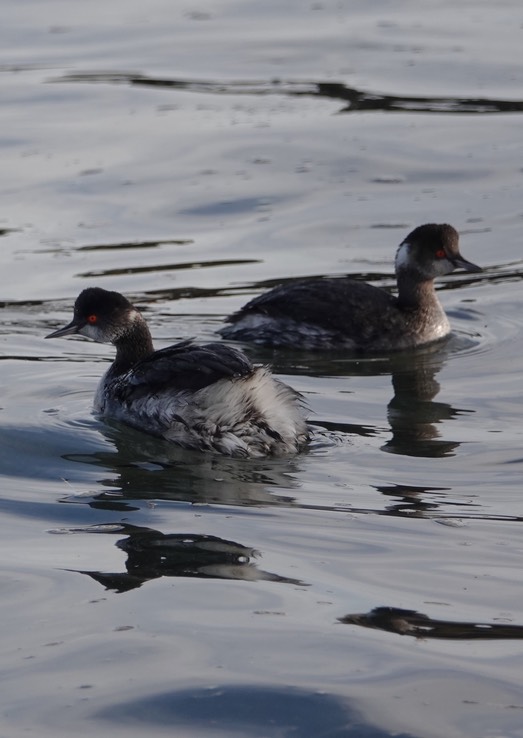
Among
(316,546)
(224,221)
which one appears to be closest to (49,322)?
(224,221)

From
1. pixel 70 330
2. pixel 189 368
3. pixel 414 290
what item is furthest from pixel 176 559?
pixel 414 290

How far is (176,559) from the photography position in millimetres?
5043

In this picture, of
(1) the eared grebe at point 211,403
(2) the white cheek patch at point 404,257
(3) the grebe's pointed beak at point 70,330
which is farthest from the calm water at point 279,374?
(2) the white cheek patch at point 404,257

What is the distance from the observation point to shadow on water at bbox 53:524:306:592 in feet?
16.0

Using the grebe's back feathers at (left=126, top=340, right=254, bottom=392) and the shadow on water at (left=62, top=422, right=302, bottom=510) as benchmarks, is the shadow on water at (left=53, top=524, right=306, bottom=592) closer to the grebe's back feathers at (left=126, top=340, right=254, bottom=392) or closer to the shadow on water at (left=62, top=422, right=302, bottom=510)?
the shadow on water at (left=62, top=422, right=302, bottom=510)

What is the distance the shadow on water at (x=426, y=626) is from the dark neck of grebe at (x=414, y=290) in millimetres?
5297

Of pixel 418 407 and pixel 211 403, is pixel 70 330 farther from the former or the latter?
pixel 418 407

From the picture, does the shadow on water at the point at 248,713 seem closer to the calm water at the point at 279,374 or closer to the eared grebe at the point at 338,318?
the calm water at the point at 279,374

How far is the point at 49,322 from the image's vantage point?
9.55 m

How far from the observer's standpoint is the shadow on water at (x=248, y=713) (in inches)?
152

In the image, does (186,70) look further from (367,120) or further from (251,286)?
(251,286)

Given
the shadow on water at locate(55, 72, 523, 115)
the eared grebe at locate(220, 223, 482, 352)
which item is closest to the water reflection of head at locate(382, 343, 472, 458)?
the eared grebe at locate(220, 223, 482, 352)

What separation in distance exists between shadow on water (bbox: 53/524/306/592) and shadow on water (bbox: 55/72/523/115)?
9.94m

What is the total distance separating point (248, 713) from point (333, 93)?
11958 mm
